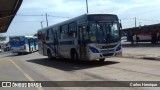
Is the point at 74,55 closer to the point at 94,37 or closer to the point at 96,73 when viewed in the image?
the point at 94,37

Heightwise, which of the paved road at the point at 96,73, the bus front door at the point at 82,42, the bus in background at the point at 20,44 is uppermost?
the bus front door at the point at 82,42

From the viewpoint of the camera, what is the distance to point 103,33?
20.3 metres

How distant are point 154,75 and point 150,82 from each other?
6.04ft

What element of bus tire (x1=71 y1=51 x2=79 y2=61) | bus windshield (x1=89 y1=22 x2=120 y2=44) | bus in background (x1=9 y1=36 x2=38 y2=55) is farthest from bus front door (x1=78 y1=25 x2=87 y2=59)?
bus in background (x1=9 y1=36 x2=38 y2=55)

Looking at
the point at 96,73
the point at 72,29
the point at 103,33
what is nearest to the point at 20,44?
the point at 72,29

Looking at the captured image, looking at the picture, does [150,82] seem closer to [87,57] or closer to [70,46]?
[87,57]

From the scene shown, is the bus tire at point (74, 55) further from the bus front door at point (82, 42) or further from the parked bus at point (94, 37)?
the bus front door at point (82, 42)

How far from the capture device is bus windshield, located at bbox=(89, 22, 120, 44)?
65.9 ft

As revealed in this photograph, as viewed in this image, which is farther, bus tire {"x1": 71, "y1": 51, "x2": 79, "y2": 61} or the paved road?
bus tire {"x1": 71, "y1": 51, "x2": 79, "y2": 61}

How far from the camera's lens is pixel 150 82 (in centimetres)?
1191

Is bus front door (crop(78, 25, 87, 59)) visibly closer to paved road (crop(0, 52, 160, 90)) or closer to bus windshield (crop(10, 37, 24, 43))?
paved road (crop(0, 52, 160, 90))

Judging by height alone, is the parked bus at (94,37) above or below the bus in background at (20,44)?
above

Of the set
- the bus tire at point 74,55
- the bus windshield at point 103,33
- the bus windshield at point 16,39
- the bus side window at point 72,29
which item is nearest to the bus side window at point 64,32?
the bus side window at point 72,29

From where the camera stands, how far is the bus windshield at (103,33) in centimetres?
2008
